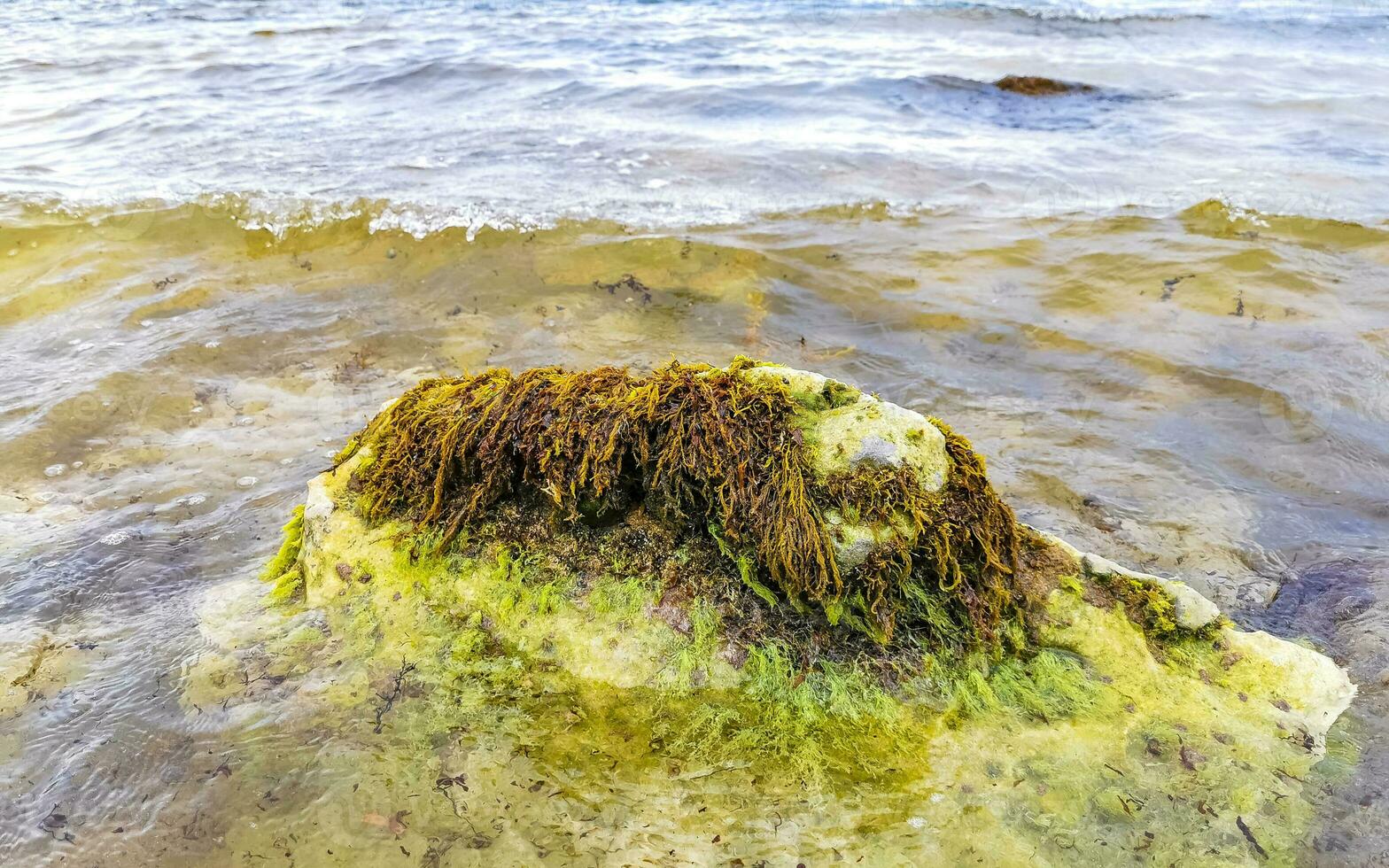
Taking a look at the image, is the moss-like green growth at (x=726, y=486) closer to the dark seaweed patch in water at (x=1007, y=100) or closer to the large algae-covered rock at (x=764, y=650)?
the large algae-covered rock at (x=764, y=650)

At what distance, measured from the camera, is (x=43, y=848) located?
2689 mm

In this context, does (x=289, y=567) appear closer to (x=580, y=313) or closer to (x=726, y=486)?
(x=726, y=486)

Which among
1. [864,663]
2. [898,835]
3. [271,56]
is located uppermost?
[271,56]

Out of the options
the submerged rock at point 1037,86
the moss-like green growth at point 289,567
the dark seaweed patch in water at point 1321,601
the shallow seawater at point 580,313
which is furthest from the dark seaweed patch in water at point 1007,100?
the moss-like green growth at point 289,567

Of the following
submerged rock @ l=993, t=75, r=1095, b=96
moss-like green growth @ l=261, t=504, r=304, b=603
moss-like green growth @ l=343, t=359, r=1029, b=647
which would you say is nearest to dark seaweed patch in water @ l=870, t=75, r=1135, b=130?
submerged rock @ l=993, t=75, r=1095, b=96

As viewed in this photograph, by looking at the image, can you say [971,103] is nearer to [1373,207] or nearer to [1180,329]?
[1373,207]

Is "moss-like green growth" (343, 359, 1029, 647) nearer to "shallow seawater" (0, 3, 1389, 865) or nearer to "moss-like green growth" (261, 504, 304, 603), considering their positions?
"moss-like green growth" (261, 504, 304, 603)

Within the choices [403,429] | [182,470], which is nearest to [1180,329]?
[403,429]

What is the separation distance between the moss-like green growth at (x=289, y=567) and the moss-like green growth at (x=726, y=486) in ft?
1.60

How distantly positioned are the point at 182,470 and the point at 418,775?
9.84 ft

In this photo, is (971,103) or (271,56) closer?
(971,103)

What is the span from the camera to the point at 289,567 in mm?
3951

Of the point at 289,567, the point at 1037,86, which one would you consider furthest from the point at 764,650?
the point at 1037,86

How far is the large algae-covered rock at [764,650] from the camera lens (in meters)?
2.83
